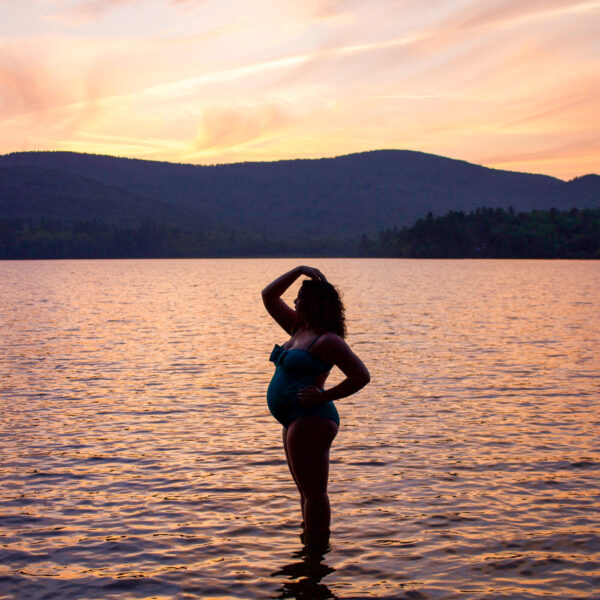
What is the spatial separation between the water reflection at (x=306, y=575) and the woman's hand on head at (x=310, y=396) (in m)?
1.84

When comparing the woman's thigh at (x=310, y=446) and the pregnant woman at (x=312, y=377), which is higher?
the pregnant woman at (x=312, y=377)

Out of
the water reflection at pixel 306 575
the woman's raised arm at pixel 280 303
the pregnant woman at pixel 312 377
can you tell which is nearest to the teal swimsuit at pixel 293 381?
the pregnant woman at pixel 312 377

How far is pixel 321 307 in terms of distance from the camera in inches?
260

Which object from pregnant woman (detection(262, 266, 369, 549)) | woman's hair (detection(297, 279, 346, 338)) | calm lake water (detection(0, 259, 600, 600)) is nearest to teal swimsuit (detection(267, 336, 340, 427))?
pregnant woman (detection(262, 266, 369, 549))

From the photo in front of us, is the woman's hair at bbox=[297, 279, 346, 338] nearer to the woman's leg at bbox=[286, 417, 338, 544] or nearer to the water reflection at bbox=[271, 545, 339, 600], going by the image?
the woman's leg at bbox=[286, 417, 338, 544]

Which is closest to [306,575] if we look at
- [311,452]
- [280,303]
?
[311,452]

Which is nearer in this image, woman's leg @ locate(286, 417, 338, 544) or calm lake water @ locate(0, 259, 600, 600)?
woman's leg @ locate(286, 417, 338, 544)

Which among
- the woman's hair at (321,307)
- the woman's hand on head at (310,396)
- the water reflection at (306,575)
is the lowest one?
the water reflection at (306,575)

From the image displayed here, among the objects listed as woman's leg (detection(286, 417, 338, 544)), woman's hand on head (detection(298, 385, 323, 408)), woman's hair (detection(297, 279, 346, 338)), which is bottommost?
woman's leg (detection(286, 417, 338, 544))

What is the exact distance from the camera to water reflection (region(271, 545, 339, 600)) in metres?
7.03

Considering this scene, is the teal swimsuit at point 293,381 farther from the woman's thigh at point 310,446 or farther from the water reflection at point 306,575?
the water reflection at point 306,575

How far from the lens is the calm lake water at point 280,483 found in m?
7.43

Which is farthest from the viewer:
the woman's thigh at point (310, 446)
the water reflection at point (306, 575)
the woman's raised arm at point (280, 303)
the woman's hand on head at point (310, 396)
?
the woman's raised arm at point (280, 303)

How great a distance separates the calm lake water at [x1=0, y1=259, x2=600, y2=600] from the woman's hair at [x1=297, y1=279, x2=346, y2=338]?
2.49 meters
